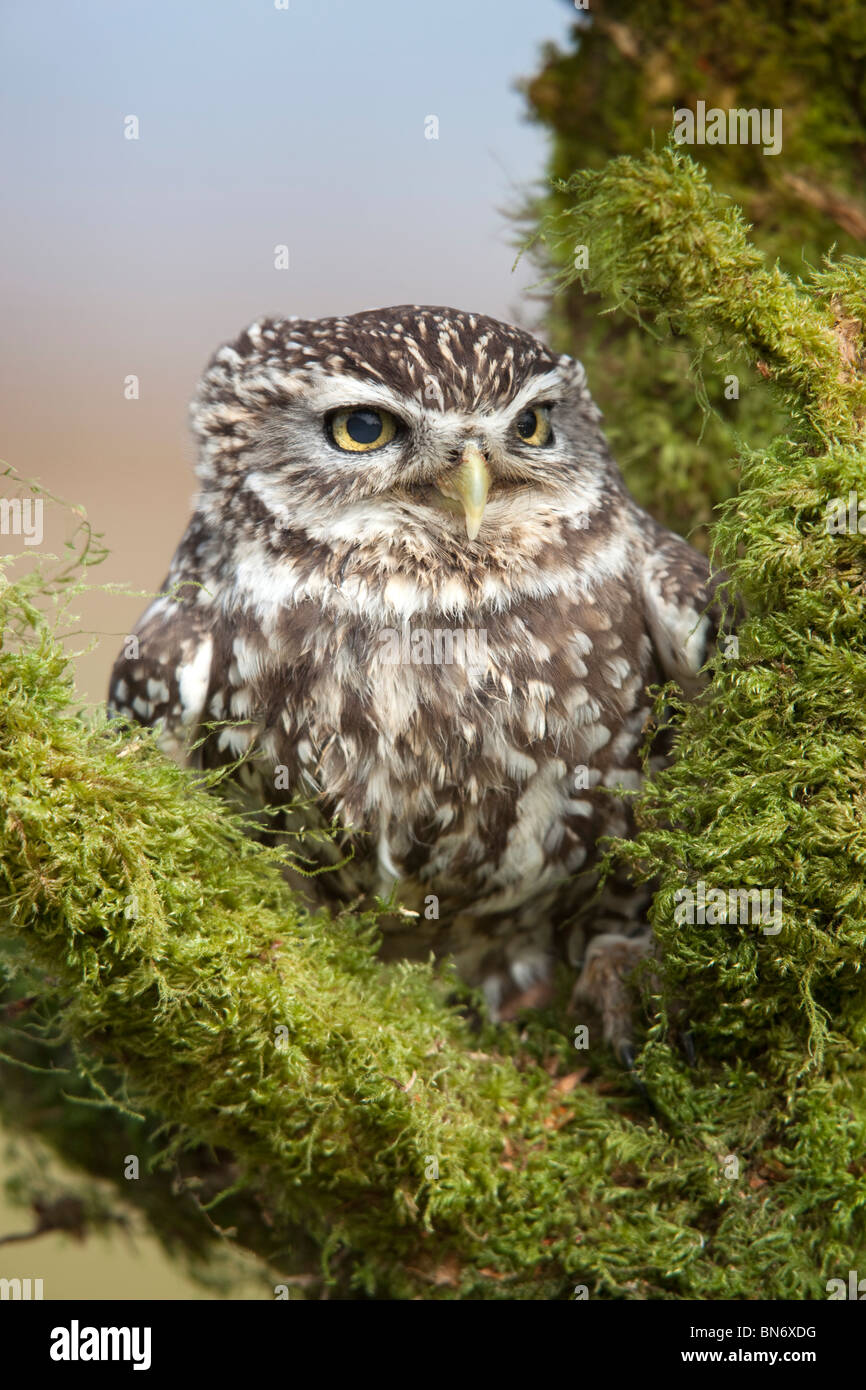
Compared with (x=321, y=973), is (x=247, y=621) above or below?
above

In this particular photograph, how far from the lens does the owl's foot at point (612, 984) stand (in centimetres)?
230

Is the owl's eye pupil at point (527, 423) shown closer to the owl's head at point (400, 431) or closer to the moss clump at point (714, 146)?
the owl's head at point (400, 431)

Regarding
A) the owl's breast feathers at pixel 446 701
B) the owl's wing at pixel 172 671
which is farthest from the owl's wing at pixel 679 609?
the owl's wing at pixel 172 671

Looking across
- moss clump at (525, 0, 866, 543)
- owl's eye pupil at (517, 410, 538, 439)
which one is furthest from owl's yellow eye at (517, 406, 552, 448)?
moss clump at (525, 0, 866, 543)

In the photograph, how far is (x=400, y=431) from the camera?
2.23 m

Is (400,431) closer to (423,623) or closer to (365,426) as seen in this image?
(365,426)

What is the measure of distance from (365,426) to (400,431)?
8 cm

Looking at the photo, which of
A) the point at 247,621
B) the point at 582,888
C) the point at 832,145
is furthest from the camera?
the point at 832,145

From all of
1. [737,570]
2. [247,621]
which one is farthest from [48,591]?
[737,570]

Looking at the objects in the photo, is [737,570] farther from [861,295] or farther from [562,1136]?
[562,1136]

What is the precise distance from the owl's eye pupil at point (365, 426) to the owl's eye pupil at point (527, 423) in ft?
0.98

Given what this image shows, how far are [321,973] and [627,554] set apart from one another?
45.1 inches

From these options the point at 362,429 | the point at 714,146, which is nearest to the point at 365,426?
the point at 362,429

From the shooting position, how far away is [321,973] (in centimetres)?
198
